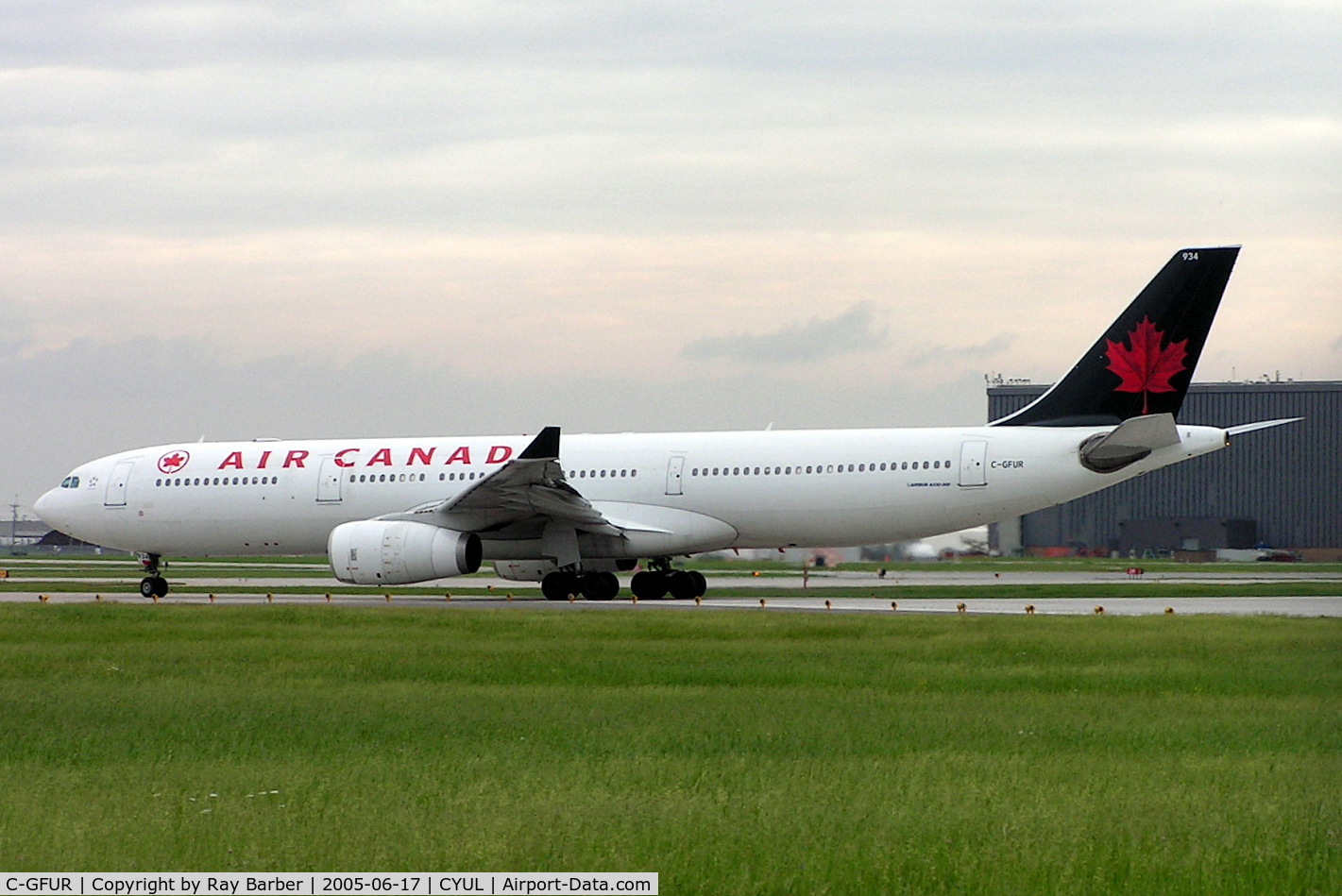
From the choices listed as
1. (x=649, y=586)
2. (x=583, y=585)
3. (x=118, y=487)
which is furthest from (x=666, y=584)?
(x=118, y=487)

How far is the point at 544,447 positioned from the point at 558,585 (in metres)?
4.11

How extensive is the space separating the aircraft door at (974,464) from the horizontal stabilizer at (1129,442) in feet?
6.16

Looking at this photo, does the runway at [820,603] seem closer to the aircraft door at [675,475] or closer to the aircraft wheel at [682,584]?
the aircraft wheel at [682,584]

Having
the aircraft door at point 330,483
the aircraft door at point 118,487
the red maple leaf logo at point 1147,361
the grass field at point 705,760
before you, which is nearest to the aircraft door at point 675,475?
the aircraft door at point 330,483

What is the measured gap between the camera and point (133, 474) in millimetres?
39344

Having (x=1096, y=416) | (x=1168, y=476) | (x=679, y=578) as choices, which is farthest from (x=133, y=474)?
(x=1168, y=476)

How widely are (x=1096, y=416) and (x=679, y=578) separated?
9.43 metres

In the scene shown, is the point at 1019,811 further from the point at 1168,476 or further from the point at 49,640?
the point at 1168,476

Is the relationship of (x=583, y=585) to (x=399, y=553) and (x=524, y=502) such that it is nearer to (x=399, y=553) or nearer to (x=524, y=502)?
(x=524, y=502)

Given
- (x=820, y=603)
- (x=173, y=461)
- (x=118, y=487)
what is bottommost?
(x=820, y=603)

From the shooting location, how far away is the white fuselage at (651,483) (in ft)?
106

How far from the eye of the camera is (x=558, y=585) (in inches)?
1359

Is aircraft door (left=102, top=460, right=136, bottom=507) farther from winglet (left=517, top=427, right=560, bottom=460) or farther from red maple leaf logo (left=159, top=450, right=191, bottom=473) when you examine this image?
winglet (left=517, top=427, right=560, bottom=460)

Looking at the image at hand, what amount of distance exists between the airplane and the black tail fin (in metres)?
0.03
